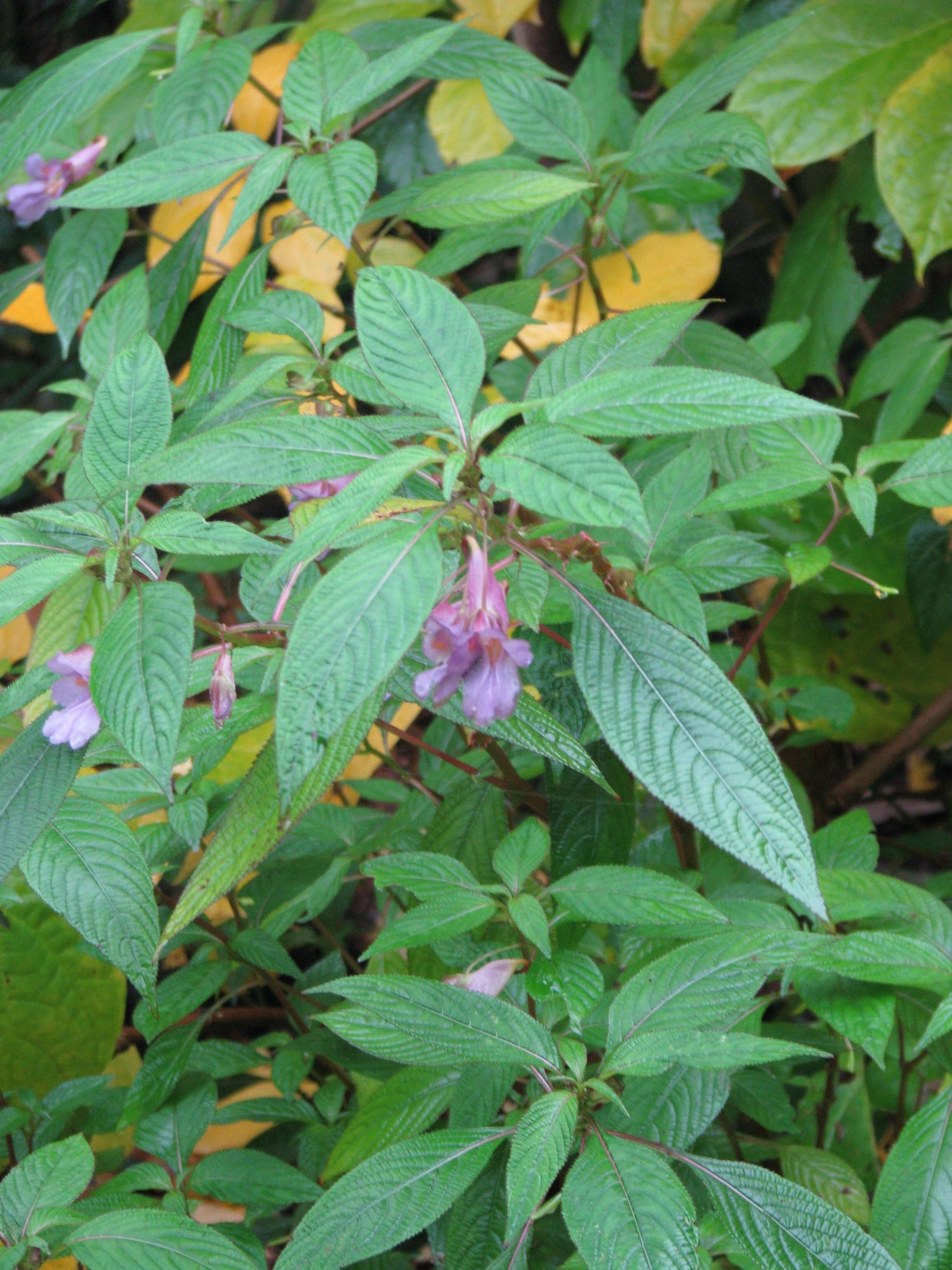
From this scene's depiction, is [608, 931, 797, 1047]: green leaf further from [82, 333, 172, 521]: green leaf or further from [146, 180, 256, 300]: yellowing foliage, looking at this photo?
[146, 180, 256, 300]: yellowing foliage

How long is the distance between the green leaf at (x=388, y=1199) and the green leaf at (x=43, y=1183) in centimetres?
9

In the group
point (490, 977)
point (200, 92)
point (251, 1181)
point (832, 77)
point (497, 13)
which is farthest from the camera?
point (497, 13)

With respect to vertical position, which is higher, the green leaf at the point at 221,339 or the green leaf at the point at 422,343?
the green leaf at the point at 422,343

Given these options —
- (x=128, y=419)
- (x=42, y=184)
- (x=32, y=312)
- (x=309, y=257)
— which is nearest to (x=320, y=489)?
(x=128, y=419)

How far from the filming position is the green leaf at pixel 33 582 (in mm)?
580

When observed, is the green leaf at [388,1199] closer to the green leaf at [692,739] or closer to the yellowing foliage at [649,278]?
the green leaf at [692,739]

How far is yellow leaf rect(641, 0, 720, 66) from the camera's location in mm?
1722

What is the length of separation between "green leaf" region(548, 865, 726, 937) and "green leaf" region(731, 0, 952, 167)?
113 cm

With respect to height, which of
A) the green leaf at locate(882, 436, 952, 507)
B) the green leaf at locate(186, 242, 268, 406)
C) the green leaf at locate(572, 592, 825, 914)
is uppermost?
the green leaf at locate(186, 242, 268, 406)

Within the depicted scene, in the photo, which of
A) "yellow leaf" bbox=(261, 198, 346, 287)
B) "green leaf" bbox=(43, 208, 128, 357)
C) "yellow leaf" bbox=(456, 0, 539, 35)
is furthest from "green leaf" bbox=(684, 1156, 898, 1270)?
"yellow leaf" bbox=(456, 0, 539, 35)

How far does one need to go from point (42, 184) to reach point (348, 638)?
1.10 metres

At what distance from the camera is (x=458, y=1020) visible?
673mm

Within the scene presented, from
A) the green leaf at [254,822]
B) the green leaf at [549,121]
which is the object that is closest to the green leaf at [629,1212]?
the green leaf at [254,822]

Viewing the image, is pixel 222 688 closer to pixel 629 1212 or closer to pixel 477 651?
pixel 477 651
